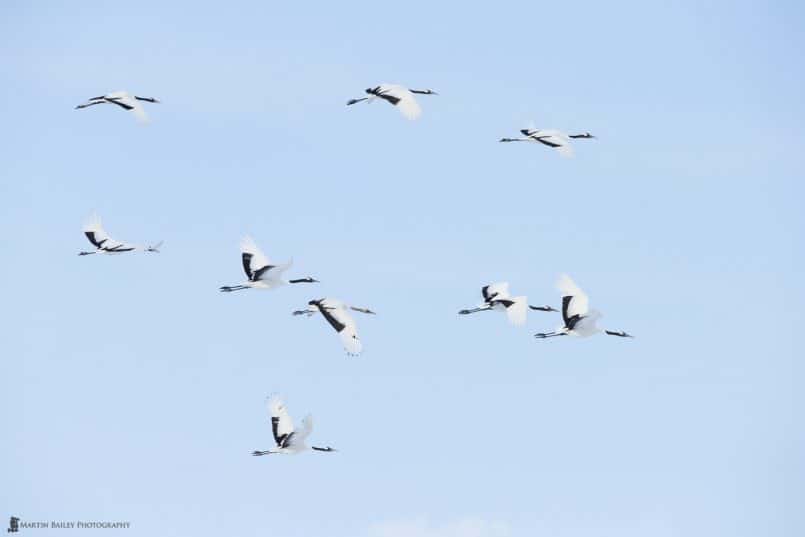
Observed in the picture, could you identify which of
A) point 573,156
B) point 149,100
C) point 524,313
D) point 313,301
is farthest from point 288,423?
point 149,100

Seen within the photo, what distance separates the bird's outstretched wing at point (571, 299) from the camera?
8344 centimetres

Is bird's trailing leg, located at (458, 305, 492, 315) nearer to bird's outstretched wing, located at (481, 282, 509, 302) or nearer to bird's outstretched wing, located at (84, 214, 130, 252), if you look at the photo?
bird's outstretched wing, located at (481, 282, 509, 302)

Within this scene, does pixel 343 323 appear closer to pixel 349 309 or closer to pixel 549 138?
pixel 349 309

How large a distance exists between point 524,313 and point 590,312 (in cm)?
281

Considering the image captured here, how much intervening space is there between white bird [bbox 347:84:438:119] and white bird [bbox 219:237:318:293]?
860 cm

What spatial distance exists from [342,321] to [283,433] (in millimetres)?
7718

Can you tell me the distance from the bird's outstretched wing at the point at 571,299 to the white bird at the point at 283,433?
12185 millimetres

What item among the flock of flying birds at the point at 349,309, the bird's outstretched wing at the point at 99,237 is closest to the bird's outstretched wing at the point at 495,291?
the flock of flying birds at the point at 349,309

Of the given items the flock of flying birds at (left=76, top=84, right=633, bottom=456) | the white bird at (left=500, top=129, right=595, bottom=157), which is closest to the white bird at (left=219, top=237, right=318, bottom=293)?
the flock of flying birds at (left=76, top=84, right=633, bottom=456)

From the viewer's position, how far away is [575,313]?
83.5m

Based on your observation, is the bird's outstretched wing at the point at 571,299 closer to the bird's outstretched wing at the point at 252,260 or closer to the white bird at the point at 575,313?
the white bird at the point at 575,313

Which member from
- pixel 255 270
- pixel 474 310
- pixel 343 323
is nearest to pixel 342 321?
pixel 343 323

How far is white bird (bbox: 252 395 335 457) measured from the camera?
83312mm

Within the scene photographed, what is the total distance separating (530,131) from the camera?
91.1m
